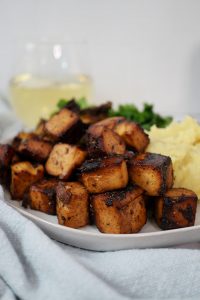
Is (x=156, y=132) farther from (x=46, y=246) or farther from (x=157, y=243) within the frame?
(x=46, y=246)

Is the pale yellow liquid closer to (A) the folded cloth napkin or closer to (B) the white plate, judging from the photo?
(B) the white plate

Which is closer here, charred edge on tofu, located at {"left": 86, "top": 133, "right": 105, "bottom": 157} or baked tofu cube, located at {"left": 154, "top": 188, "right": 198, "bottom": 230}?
baked tofu cube, located at {"left": 154, "top": 188, "right": 198, "bottom": 230}

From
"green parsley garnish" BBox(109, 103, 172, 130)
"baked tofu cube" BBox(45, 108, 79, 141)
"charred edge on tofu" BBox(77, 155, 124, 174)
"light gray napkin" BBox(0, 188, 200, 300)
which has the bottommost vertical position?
"light gray napkin" BBox(0, 188, 200, 300)

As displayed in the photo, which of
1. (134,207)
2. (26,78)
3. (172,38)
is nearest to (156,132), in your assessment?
(134,207)

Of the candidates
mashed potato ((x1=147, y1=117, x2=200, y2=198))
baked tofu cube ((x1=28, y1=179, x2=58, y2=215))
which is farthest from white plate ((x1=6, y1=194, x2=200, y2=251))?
mashed potato ((x1=147, y1=117, x2=200, y2=198))

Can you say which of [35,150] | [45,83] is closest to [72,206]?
[35,150]

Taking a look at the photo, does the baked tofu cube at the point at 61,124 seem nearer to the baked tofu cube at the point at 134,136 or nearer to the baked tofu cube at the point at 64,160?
the baked tofu cube at the point at 64,160

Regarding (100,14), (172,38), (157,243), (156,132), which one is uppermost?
(100,14)
